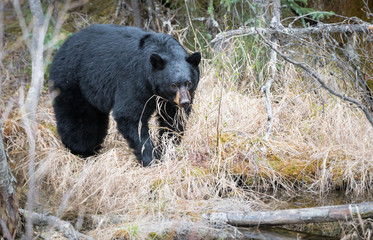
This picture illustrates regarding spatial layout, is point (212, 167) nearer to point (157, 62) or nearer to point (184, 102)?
point (184, 102)

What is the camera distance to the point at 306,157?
17.7ft

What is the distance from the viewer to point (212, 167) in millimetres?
5129

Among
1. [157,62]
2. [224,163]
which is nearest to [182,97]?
[157,62]

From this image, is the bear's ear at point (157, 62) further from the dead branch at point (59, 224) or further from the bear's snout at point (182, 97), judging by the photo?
the dead branch at point (59, 224)

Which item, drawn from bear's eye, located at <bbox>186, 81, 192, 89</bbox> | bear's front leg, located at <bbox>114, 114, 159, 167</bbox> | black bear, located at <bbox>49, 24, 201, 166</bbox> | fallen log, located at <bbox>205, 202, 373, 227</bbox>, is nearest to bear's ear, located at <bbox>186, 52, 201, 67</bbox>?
black bear, located at <bbox>49, 24, 201, 166</bbox>

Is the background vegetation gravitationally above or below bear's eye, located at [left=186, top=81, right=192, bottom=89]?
below

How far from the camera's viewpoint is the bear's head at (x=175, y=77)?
199 inches

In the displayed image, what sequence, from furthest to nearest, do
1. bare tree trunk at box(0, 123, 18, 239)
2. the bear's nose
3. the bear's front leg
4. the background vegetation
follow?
the bear's front leg < the bear's nose < the background vegetation < bare tree trunk at box(0, 123, 18, 239)

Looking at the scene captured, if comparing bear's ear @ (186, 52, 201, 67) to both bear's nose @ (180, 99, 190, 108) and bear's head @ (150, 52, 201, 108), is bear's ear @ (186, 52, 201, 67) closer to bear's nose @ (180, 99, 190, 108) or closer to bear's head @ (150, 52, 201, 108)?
bear's head @ (150, 52, 201, 108)

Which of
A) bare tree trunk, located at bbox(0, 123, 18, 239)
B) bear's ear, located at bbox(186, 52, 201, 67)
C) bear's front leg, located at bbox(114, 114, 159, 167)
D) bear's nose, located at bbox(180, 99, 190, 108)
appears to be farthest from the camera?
bear's front leg, located at bbox(114, 114, 159, 167)

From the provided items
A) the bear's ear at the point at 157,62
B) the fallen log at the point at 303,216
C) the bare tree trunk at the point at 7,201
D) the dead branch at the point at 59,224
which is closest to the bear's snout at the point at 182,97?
the bear's ear at the point at 157,62

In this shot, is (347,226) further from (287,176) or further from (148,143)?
(148,143)

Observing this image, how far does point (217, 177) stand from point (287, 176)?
2.76 feet

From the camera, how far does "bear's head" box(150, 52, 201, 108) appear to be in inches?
199
